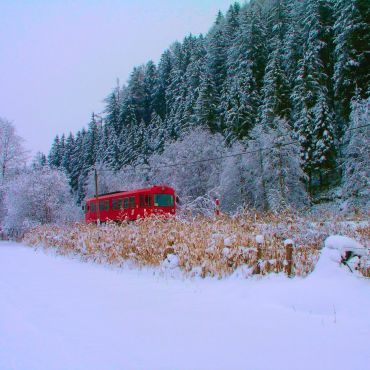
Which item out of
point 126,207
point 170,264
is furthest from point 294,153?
point 170,264

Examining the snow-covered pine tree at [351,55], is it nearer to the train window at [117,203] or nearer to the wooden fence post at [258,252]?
the train window at [117,203]

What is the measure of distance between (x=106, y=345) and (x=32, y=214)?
98.5 feet

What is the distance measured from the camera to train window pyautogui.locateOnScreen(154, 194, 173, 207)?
75.8 ft

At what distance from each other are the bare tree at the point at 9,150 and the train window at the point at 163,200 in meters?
18.2

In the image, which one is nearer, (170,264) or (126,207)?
(170,264)

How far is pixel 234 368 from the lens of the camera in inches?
130

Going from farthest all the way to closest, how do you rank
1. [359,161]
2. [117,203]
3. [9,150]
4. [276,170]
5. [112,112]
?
[112,112] < [9,150] < [276,170] < [359,161] < [117,203]

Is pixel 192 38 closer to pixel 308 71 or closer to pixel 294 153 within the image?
pixel 308 71

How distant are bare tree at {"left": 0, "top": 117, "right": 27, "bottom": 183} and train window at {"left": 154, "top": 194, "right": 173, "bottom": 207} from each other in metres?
18.2

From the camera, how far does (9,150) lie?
33.8m

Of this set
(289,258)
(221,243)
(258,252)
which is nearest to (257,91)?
(221,243)

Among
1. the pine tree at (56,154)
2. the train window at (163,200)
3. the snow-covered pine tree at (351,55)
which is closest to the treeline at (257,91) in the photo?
the snow-covered pine tree at (351,55)

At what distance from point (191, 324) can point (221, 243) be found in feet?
10.6

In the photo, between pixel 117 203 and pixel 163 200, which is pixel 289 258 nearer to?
pixel 163 200
